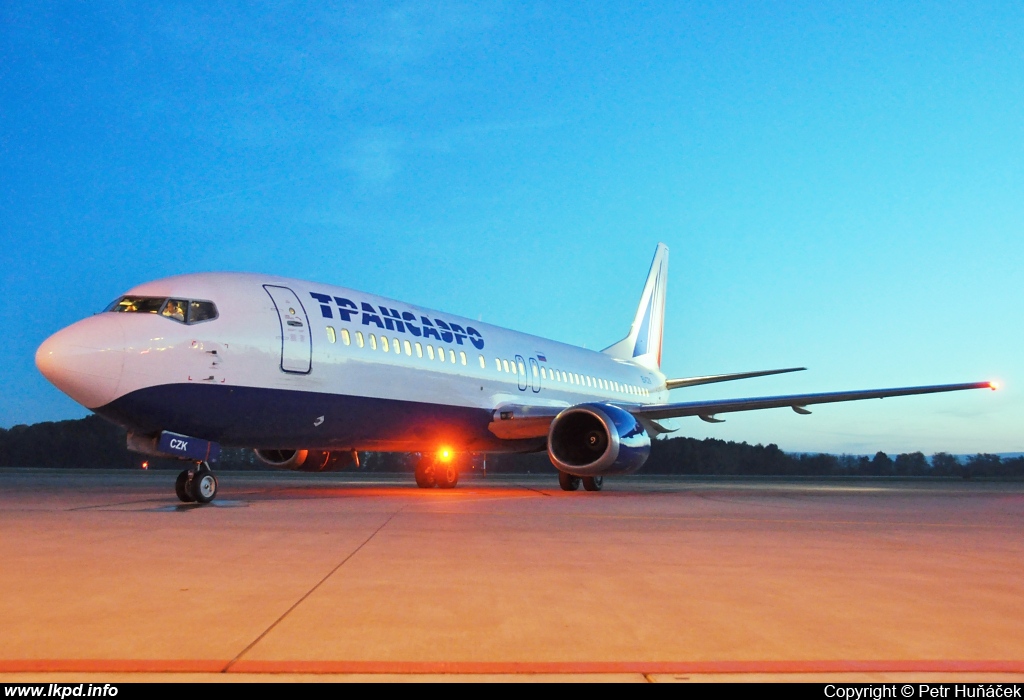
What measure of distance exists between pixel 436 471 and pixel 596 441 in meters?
3.90

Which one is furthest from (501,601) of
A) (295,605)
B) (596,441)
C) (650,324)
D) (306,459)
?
(650,324)

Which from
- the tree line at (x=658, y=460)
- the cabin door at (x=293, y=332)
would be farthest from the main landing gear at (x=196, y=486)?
the tree line at (x=658, y=460)

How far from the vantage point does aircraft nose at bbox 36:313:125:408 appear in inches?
416

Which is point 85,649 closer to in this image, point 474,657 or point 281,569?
point 474,657

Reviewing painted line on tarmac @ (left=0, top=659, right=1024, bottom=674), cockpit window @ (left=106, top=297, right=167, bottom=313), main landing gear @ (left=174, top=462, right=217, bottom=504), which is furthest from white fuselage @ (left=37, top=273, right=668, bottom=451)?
painted line on tarmac @ (left=0, top=659, right=1024, bottom=674)

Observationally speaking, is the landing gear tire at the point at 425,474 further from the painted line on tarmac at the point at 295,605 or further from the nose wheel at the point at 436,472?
the painted line on tarmac at the point at 295,605

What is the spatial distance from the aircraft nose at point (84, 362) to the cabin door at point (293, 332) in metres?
2.49

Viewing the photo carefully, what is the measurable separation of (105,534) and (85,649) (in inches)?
181

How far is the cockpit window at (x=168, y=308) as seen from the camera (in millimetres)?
11758

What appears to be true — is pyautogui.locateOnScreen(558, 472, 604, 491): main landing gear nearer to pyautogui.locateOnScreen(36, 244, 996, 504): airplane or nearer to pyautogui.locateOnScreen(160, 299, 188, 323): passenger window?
pyautogui.locateOnScreen(36, 244, 996, 504): airplane

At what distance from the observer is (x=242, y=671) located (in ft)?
10.0

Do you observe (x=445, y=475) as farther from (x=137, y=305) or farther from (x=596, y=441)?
(x=137, y=305)

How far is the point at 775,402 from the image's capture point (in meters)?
18.2

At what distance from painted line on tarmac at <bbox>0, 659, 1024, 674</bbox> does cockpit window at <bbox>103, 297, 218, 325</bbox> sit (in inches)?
362
